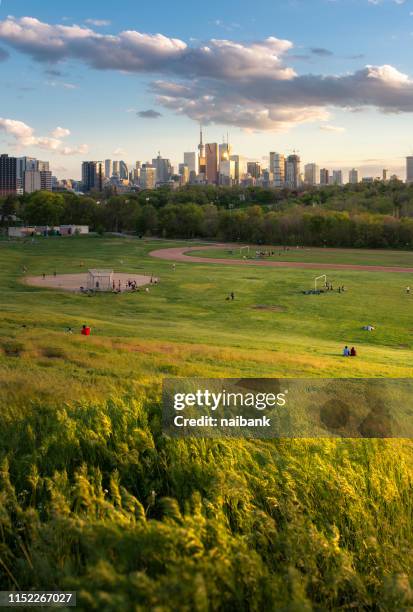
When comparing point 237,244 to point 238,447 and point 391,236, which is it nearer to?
point 391,236

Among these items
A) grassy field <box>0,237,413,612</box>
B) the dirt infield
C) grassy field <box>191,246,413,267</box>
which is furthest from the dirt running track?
grassy field <box>0,237,413,612</box>

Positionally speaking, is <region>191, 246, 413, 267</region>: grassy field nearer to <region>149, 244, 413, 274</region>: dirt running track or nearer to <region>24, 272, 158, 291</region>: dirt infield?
<region>149, 244, 413, 274</region>: dirt running track

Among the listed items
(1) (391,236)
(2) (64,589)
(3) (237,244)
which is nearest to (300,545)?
(2) (64,589)

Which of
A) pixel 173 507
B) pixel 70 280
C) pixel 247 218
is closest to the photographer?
pixel 173 507

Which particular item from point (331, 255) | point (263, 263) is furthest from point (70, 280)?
point (331, 255)

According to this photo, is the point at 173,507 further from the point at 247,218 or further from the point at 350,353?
the point at 247,218

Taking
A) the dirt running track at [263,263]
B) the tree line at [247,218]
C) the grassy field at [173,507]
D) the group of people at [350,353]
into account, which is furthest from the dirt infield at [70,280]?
the tree line at [247,218]

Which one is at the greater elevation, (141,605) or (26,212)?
(26,212)
